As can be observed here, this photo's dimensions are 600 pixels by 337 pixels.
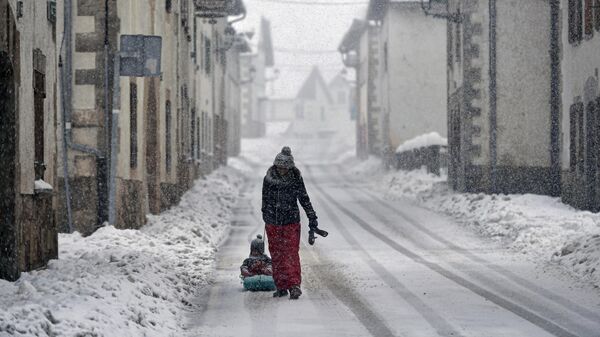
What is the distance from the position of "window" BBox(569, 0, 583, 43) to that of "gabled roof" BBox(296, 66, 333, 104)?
9246 centimetres

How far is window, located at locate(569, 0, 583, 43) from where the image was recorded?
869 inches

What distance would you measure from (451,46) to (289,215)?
20928 millimetres

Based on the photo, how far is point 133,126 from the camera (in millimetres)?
19078

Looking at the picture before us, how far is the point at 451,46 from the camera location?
103ft

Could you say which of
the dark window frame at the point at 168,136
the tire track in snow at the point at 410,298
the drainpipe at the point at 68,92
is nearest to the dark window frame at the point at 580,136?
the tire track in snow at the point at 410,298

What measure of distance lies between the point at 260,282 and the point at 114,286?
2.42 meters

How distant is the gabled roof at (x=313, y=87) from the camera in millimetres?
115188

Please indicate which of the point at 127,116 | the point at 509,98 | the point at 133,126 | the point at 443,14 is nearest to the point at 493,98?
the point at 509,98

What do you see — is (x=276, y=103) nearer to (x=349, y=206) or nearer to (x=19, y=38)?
(x=349, y=206)

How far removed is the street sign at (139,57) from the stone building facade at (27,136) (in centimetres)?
97

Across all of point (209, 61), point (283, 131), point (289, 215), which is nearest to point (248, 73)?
point (283, 131)

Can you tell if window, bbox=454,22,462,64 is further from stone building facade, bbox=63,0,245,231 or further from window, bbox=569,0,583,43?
stone building facade, bbox=63,0,245,231

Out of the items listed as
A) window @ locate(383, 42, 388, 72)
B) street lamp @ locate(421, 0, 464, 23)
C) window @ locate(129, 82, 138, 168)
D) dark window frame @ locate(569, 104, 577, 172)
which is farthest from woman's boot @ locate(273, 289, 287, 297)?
window @ locate(383, 42, 388, 72)

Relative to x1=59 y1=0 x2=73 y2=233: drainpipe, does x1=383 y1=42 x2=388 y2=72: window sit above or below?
above
